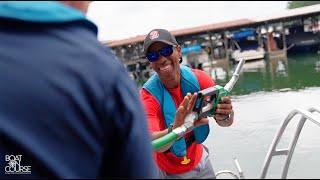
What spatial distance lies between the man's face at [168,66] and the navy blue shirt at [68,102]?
1721 millimetres

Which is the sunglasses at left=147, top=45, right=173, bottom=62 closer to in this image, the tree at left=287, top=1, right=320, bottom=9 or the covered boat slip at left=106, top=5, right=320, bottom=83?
the covered boat slip at left=106, top=5, right=320, bottom=83

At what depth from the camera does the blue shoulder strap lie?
2.96 meters

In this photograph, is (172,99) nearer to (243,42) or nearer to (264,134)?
(264,134)

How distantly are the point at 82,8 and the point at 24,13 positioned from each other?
185 mm

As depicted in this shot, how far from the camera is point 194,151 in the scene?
10.2 ft

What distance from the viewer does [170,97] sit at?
298cm

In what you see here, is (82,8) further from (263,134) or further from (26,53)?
(263,134)

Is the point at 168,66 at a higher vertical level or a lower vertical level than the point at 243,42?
lower

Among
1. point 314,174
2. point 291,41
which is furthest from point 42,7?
point 291,41

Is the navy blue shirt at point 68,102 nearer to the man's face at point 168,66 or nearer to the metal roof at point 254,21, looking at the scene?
the man's face at point 168,66
